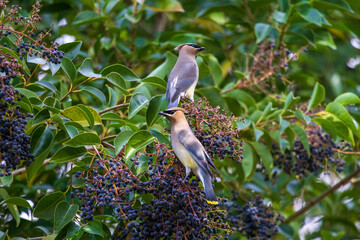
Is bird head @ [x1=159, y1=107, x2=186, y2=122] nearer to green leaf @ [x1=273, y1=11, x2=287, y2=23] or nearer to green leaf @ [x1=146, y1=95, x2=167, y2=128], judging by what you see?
green leaf @ [x1=146, y1=95, x2=167, y2=128]

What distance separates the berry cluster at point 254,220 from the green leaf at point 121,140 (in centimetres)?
143

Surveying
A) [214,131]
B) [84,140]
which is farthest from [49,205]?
[214,131]

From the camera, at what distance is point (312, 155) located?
391 centimetres

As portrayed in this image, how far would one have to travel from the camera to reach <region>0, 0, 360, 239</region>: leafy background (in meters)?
2.89

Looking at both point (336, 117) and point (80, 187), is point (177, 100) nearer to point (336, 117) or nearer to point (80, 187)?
point (80, 187)

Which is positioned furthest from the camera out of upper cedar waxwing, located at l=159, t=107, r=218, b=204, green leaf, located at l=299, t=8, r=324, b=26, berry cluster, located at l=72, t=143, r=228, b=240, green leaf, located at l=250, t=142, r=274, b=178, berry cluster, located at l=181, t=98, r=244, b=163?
green leaf, located at l=299, t=8, r=324, b=26

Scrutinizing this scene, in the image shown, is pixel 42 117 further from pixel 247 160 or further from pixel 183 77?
pixel 247 160

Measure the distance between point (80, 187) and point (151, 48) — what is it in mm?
2017

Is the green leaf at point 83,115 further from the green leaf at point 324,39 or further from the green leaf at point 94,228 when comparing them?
the green leaf at point 324,39

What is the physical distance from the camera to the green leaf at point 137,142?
8.63 ft

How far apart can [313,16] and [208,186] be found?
7.35 feet

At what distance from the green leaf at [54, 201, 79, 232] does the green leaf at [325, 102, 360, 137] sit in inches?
75.2

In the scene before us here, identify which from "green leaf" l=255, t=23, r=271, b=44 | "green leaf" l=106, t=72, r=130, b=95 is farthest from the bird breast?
"green leaf" l=255, t=23, r=271, b=44

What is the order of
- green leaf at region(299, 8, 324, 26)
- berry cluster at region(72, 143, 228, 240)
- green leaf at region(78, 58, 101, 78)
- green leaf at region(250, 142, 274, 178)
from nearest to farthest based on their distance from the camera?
berry cluster at region(72, 143, 228, 240), green leaf at region(78, 58, 101, 78), green leaf at region(250, 142, 274, 178), green leaf at region(299, 8, 324, 26)
